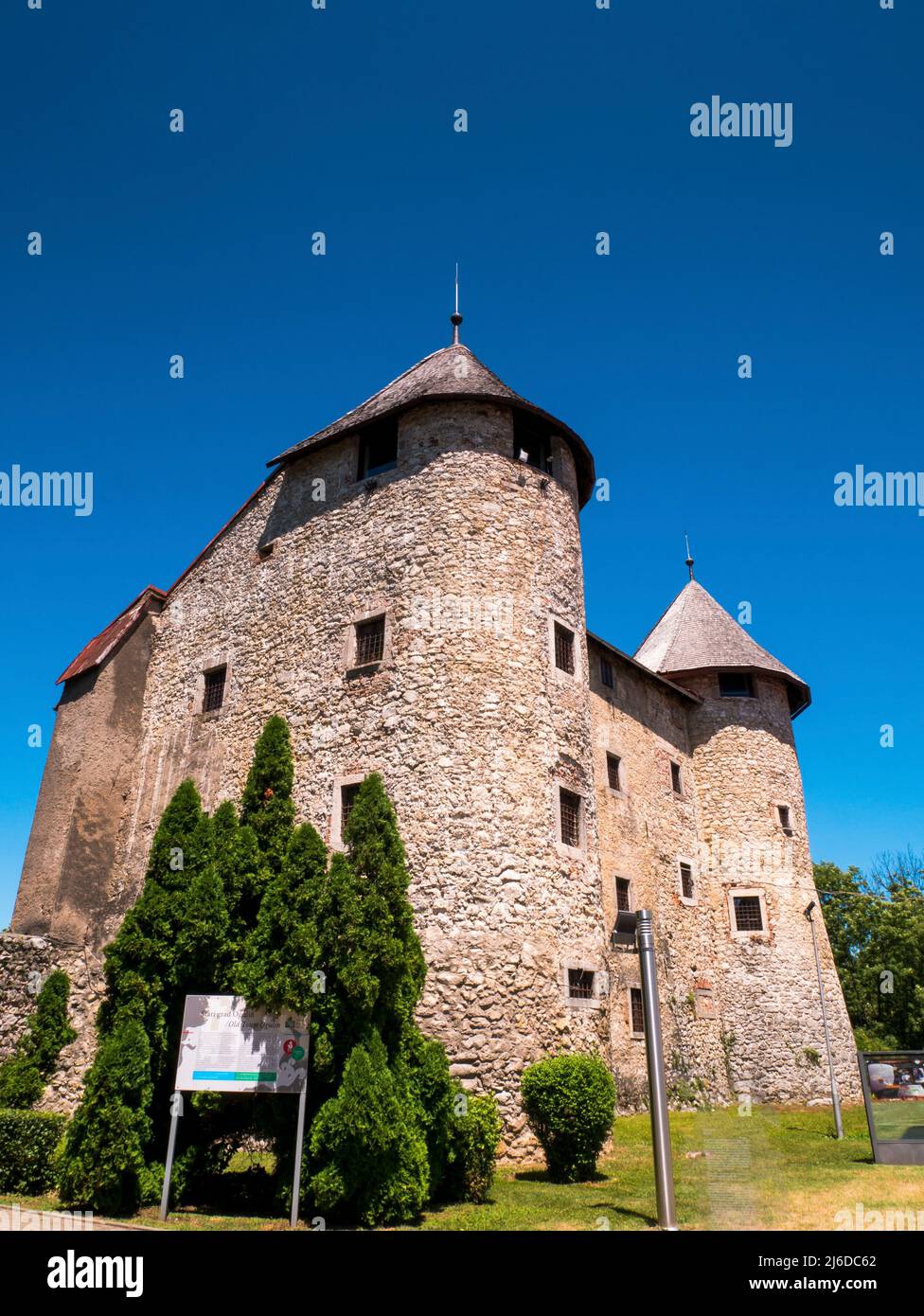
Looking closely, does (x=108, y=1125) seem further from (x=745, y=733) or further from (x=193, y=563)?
(x=745, y=733)

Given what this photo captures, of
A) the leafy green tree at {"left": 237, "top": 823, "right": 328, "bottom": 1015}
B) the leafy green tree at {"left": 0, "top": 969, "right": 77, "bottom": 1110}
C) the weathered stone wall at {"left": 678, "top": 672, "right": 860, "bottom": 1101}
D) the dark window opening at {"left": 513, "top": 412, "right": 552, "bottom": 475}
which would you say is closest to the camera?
the leafy green tree at {"left": 237, "top": 823, "right": 328, "bottom": 1015}

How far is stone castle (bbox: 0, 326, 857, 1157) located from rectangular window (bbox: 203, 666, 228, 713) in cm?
7

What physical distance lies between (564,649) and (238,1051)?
10.6 m

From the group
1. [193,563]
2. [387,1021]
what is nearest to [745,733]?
[193,563]

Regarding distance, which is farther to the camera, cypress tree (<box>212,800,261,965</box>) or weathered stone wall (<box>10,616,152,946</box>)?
weathered stone wall (<box>10,616,152,946</box>)

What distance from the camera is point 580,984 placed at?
15789 mm

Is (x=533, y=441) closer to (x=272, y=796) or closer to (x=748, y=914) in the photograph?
(x=272, y=796)

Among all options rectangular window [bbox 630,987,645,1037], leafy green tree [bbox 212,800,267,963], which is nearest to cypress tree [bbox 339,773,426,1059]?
leafy green tree [bbox 212,800,267,963]

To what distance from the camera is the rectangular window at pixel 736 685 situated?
29.1m

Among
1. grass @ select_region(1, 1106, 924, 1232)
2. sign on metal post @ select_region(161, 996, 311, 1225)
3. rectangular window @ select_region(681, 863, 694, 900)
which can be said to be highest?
rectangular window @ select_region(681, 863, 694, 900)

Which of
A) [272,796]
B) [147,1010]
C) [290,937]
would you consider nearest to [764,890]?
[272,796]

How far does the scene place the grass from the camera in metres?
9.63

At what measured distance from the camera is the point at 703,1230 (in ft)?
28.9

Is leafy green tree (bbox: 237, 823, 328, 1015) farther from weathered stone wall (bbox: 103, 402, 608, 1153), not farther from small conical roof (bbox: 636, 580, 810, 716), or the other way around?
small conical roof (bbox: 636, 580, 810, 716)
